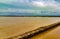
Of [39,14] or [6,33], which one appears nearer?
[6,33]

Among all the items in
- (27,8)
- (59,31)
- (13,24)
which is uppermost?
(27,8)

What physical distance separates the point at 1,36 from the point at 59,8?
456 millimetres

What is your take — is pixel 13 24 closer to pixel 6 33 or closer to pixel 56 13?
pixel 6 33

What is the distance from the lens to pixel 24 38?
41cm

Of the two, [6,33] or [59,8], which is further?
[59,8]

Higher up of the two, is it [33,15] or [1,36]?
[33,15]

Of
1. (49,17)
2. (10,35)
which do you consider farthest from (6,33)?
(49,17)

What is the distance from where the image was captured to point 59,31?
0.50m

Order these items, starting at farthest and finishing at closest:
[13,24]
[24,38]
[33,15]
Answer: [33,15], [13,24], [24,38]

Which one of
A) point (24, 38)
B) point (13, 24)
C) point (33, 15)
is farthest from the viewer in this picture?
point (33, 15)

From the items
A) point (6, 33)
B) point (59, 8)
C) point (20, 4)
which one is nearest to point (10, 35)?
point (6, 33)

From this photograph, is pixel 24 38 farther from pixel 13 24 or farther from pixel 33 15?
pixel 33 15

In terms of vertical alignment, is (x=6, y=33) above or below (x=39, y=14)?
below

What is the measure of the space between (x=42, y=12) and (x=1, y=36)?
351mm
